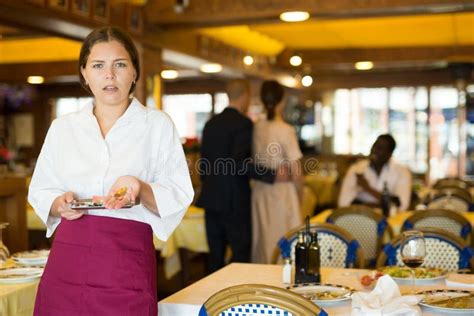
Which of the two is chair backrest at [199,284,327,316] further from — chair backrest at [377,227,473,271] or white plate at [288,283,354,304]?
chair backrest at [377,227,473,271]

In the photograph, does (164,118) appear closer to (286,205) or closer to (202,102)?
(286,205)

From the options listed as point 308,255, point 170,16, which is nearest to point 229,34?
point 170,16

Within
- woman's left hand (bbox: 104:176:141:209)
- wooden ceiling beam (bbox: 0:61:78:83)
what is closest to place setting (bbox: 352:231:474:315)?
woman's left hand (bbox: 104:176:141:209)

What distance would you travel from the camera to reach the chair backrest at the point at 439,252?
3.65m

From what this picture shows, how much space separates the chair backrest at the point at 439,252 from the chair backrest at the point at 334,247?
0.60ft

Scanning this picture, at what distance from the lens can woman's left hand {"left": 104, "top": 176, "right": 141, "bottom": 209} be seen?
204 centimetres

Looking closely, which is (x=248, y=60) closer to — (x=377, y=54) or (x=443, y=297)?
(x=377, y=54)

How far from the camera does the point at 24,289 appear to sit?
292cm

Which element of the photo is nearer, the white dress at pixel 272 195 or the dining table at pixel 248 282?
the dining table at pixel 248 282

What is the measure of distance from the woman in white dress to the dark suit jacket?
0.27 meters

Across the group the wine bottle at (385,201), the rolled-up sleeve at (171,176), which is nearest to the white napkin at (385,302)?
the rolled-up sleeve at (171,176)

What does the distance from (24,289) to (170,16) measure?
15.7 ft

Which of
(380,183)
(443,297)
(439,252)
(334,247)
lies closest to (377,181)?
(380,183)

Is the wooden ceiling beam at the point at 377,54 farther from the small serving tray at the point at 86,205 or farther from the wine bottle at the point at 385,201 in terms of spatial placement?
the small serving tray at the point at 86,205
